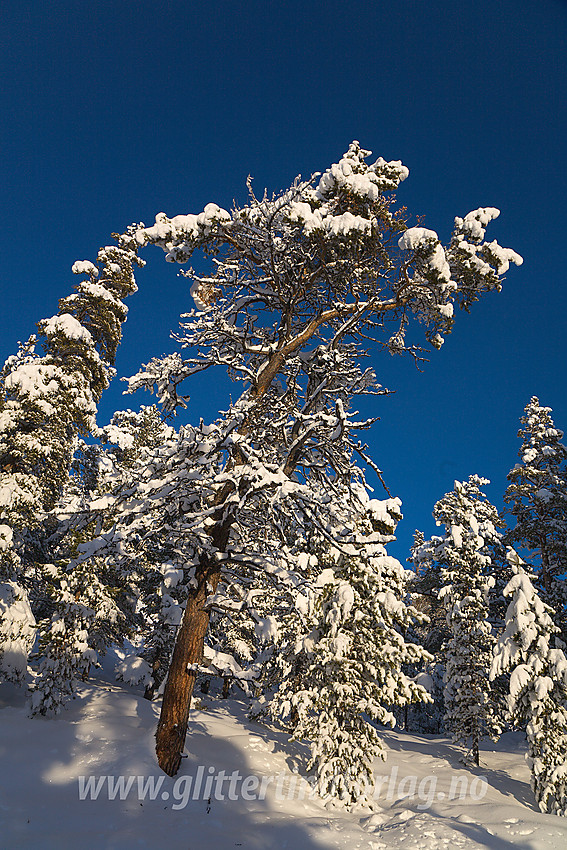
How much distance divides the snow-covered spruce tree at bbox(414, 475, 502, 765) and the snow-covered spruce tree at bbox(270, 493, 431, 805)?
9.93 meters

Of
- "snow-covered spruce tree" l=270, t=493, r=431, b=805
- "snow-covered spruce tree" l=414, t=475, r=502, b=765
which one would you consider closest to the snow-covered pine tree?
"snow-covered spruce tree" l=270, t=493, r=431, b=805

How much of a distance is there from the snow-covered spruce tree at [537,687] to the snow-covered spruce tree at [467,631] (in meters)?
4.33

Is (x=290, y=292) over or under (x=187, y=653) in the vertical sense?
over

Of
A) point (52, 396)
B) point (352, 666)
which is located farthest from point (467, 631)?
point (52, 396)

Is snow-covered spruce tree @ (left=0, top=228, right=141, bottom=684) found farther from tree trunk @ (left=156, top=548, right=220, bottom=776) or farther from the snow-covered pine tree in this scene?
tree trunk @ (left=156, top=548, right=220, bottom=776)

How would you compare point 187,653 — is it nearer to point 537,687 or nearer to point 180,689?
point 180,689

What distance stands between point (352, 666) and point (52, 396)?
1148 cm

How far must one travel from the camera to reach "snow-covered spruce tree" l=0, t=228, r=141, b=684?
13.3 metres

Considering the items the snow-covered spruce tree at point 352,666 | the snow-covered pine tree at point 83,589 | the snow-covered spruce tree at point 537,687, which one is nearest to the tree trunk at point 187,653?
the snow-covered pine tree at point 83,589

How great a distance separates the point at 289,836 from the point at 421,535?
94.8 feet

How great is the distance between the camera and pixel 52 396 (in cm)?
1402

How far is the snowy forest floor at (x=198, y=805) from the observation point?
6.02 m

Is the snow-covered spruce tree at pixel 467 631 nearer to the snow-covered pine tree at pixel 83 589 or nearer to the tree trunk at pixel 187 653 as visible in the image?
the snow-covered pine tree at pixel 83 589

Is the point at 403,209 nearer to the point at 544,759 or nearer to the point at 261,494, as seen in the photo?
the point at 261,494
